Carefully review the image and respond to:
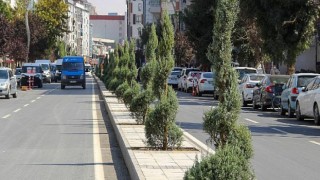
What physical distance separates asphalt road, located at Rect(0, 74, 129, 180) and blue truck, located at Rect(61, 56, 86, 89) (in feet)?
113

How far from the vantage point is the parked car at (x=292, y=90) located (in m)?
27.4

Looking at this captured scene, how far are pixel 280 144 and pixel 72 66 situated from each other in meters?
47.0

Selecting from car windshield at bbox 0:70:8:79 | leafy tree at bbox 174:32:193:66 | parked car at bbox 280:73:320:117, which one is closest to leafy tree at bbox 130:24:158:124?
parked car at bbox 280:73:320:117

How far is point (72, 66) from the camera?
63438 millimetres

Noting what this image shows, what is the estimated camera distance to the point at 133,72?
103 ft

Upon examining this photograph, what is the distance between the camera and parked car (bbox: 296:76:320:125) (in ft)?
78.2

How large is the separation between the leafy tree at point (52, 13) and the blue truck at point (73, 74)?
36490mm

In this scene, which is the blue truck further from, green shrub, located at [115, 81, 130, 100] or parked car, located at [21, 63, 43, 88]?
green shrub, located at [115, 81, 130, 100]

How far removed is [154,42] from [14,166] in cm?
676

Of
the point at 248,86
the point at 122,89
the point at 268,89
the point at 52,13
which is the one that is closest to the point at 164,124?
the point at 122,89

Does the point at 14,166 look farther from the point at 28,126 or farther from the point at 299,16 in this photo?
the point at 299,16

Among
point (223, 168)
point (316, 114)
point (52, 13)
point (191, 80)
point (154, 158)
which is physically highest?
point (52, 13)

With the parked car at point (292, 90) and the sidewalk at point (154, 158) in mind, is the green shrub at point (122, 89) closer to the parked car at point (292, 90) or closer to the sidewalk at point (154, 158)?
the parked car at point (292, 90)

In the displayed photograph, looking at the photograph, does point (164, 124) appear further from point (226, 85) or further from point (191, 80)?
point (191, 80)
